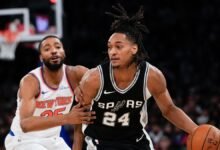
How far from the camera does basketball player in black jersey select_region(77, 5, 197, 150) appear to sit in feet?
15.0

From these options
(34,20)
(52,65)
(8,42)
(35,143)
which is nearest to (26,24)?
(34,20)

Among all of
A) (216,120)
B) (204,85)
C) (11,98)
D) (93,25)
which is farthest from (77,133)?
(93,25)

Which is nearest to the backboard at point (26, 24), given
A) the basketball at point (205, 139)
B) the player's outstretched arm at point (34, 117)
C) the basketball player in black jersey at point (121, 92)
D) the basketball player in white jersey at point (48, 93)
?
the basketball player in white jersey at point (48, 93)

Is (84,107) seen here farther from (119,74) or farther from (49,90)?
(49,90)

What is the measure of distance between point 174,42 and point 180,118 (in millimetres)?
7654

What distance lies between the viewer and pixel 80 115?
4.52m

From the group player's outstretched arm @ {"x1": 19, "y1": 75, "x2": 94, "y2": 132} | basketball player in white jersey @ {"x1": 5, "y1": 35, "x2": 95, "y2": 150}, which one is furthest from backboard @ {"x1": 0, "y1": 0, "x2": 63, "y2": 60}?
player's outstretched arm @ {"x1": 19, "y1": 75, "x2": 94, "y2": 132}

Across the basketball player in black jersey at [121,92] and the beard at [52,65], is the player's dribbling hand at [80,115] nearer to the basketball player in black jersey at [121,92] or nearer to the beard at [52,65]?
the basketball player in black jersey at [121,92]

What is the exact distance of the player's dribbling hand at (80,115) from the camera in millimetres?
4523

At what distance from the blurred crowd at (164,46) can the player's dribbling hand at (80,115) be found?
18.8 ft

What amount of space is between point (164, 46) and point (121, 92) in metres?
7.82

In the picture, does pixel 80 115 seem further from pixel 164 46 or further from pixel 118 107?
pixel 164 46

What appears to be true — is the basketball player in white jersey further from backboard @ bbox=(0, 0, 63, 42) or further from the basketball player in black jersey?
backboard @ bbox=(0, 0, 63, 42)

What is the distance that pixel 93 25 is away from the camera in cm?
1291
